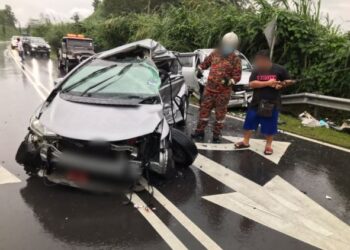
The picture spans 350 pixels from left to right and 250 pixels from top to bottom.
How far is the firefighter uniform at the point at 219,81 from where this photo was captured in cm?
804

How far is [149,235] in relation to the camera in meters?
4.41

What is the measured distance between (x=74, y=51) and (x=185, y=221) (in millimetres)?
21511

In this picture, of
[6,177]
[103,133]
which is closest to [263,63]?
[103,133]

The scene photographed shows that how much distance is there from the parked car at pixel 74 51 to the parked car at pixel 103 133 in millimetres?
17589

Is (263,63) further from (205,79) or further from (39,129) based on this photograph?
(205,79)

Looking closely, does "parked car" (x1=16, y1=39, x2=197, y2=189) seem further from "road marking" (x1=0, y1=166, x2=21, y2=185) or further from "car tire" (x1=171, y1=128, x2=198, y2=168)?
"road marking" (x1=0, y1=166, x2=21, y2=185)

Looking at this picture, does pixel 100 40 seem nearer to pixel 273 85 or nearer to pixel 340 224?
pixel 273 85

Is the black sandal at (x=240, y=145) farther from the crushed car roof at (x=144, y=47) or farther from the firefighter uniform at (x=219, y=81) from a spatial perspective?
the crushed car roof at (x=144, y=47)

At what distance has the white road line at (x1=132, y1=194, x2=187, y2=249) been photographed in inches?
167

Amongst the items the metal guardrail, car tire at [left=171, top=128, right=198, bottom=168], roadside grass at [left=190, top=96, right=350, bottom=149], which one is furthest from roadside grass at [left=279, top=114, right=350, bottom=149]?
car tire at [left=171, top=128, right=198, bottom=168]

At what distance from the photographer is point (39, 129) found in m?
5.44

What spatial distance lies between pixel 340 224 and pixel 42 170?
367 cm

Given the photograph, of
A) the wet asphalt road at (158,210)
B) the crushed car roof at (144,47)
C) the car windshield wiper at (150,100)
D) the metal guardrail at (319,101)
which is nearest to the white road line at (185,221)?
the wet asphalt road at (158,210)

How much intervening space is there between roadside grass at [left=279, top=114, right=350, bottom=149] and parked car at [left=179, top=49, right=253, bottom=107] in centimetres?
164
